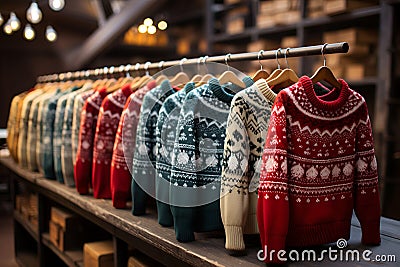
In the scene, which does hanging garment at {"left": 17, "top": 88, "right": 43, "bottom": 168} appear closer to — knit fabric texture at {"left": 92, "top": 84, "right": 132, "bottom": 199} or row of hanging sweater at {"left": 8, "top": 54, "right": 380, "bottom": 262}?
knit fabric texture at {"left": 92, "top": 84, "right": 132, "bottom": 199}

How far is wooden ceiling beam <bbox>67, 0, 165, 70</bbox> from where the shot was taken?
4922 millimetres

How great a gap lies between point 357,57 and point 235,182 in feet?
10.5

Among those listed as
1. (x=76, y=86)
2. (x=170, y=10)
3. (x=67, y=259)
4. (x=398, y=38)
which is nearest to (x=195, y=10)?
(x=170, y=10)

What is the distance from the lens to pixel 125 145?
189 centimetres

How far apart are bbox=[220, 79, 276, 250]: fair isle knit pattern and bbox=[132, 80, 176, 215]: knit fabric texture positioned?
0.49 metres

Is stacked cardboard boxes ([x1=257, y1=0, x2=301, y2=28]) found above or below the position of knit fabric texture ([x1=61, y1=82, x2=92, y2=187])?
above

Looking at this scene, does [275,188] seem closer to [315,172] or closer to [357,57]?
[315,172]

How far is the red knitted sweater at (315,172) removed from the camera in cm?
128

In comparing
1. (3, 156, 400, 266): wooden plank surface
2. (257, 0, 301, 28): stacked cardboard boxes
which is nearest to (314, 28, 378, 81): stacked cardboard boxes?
(257, 0, 301, 28): stacked cardboard boxes

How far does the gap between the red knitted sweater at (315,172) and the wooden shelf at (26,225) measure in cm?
218

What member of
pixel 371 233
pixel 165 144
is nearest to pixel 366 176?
pixel 371 233

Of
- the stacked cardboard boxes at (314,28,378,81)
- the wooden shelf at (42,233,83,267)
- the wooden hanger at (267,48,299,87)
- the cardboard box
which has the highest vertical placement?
the stacked cardboard boxes at (314,28,378,81)

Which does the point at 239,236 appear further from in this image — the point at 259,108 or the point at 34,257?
the point at 34,257

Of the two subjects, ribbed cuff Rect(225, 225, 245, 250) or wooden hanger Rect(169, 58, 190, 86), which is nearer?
ribbed cuff Rect(225, 225, 245, 250)
